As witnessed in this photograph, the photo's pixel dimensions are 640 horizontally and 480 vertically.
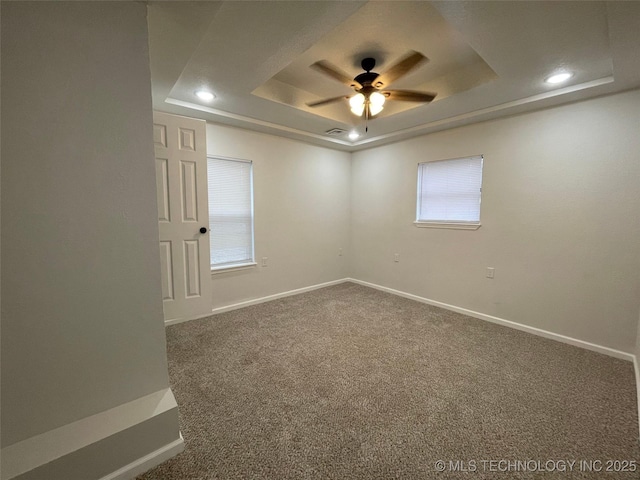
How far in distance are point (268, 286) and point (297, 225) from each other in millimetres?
957

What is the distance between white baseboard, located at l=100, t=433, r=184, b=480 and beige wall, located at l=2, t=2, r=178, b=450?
0.28ft

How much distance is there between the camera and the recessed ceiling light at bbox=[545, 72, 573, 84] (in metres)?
1.97

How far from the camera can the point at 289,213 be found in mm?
3688

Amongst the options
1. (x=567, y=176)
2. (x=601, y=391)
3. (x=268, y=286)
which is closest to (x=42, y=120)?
(x=268, y=286)

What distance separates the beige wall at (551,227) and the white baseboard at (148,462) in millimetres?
3073

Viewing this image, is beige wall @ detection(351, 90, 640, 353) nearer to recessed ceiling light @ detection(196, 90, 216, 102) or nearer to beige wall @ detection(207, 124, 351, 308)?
beige wall @ detection(207, 124, 351, 308)

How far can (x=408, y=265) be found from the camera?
3.68 metres

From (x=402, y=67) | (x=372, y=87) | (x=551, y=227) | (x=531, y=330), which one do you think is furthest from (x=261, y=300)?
(x=551, y=227)

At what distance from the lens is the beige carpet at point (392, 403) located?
50.3 inches

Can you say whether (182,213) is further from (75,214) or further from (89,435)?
(89,435)

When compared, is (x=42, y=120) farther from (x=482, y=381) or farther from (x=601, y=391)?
(x=601, y=391)


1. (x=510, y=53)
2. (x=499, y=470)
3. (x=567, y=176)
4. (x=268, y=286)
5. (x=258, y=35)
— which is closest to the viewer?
(x=499, y=470)

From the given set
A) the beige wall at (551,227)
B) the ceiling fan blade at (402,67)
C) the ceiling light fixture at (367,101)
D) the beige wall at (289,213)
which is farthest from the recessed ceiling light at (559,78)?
the beige wall at (289,213)

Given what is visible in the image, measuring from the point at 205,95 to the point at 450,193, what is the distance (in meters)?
2.90
